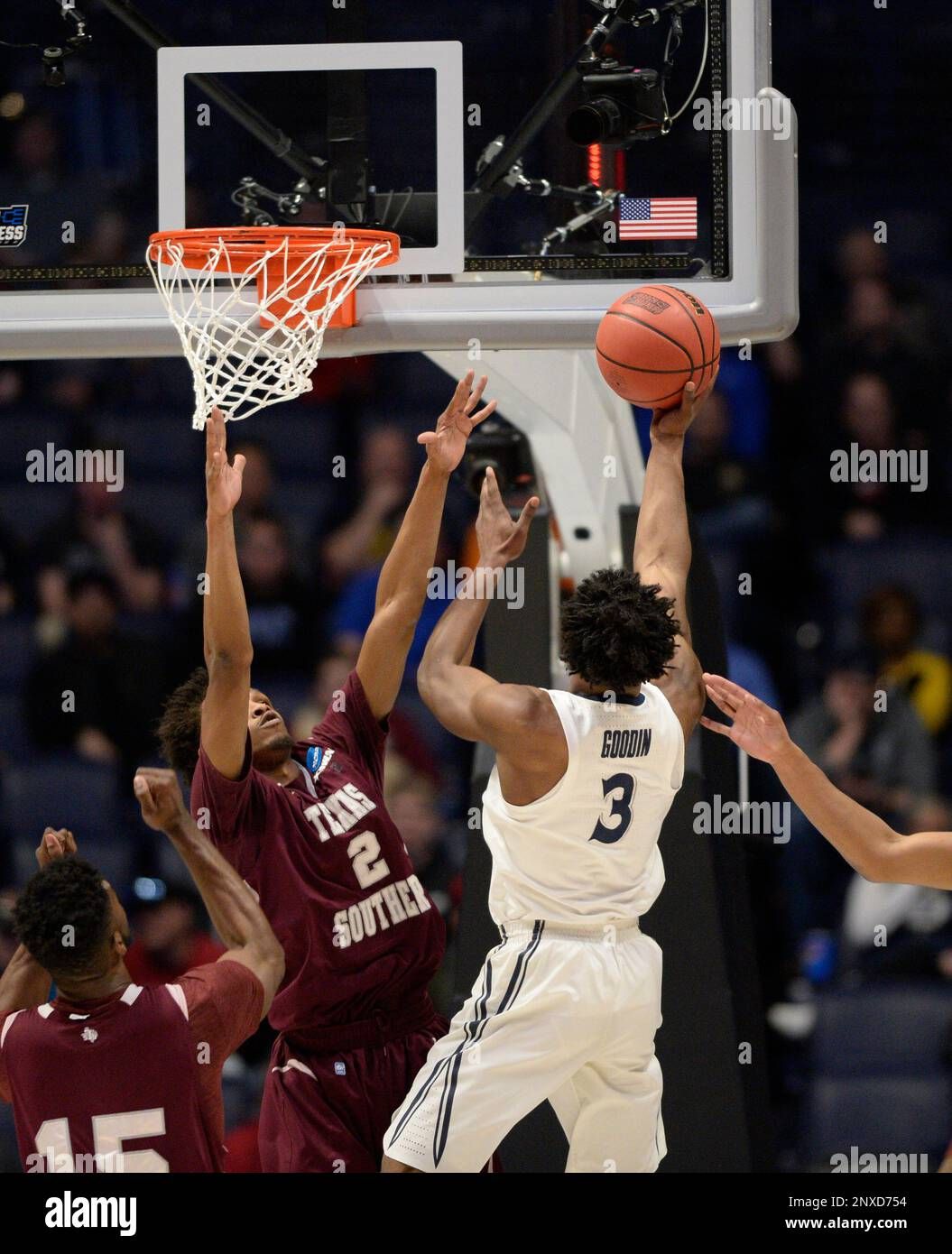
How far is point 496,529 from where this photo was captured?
3.99 metres

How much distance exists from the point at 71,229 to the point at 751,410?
3.31 metres

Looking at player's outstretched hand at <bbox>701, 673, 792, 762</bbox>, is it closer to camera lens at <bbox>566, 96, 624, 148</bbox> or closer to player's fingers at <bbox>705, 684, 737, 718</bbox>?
player's fingers at <bbox>705, 684, 737, 718</bbox>

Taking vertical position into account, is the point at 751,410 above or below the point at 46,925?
above

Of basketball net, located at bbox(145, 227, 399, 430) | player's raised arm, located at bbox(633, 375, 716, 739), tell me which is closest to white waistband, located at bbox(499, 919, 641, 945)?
player's raised arm, located at bbox(633, 375, 716, 739)

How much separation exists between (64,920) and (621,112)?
235 centimetres

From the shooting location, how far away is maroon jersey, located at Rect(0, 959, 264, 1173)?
355 centimetres

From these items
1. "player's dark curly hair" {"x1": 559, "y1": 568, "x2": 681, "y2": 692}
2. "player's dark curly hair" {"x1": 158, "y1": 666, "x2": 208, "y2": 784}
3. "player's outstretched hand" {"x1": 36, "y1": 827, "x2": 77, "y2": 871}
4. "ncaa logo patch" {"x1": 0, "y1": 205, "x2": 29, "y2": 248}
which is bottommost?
"player's outstretched hand" {"x1": 36, "y1": 827, "x2": 77, "y2": 871}

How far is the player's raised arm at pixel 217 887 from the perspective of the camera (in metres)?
3.75

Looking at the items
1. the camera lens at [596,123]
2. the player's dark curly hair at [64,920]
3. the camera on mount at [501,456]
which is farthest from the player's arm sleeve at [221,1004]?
the camera lens at [596,123]

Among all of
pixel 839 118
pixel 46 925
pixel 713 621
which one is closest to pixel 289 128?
pixel 713 621

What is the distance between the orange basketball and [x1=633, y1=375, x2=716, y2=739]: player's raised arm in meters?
0.04

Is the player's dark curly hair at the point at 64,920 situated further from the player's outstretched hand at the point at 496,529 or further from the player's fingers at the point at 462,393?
the player's fingers at the point at 462,393

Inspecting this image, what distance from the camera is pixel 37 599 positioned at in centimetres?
773
